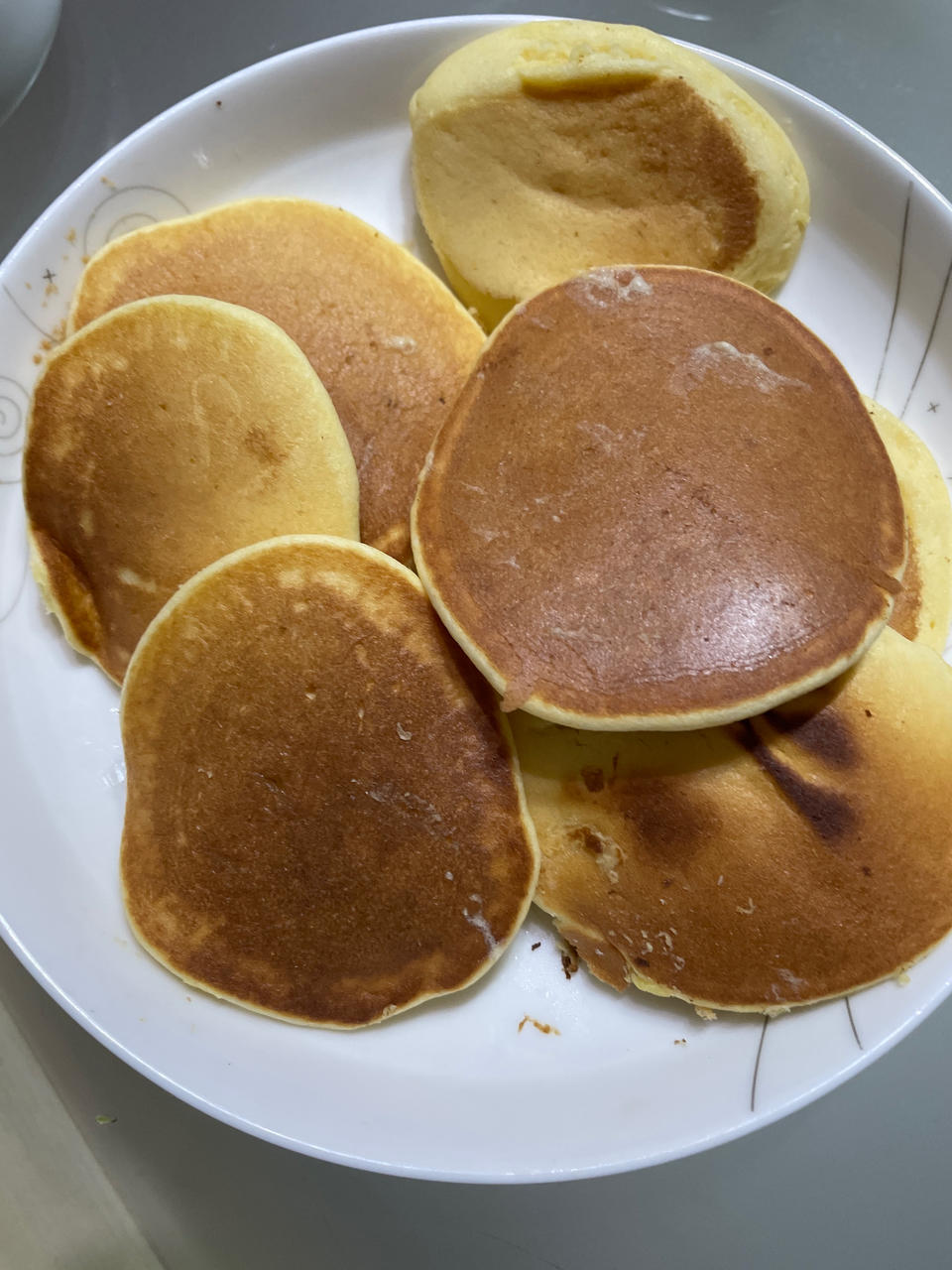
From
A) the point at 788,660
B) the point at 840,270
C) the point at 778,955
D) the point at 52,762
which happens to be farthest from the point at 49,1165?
the point at 840,270

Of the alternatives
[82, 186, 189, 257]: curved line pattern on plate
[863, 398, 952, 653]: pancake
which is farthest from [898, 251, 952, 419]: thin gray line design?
[82, 186, 189, 257]: curved line pattern on plate

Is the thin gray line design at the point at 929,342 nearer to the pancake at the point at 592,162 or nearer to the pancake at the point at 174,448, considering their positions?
the pancake at the point at 592,162

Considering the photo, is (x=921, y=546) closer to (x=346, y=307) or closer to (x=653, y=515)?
(x=653, y=515)

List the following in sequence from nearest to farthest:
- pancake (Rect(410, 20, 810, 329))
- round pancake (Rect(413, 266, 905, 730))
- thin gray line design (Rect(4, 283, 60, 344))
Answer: round pancake (Rect(413, 266, 905, 730)) < pancake (Rect(410, 20, 810, 329)) < thin gray line design (Rect(4, 283, 60, 344))

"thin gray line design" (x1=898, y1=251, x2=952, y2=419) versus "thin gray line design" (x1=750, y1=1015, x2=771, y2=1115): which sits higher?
"thin gray line design" (x1=898, y1=251, x2=952, y2=419)

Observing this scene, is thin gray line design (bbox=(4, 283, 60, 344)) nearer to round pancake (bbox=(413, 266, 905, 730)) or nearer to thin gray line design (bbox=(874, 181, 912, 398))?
round pancake (bbox=(413, 266, 905, 730))

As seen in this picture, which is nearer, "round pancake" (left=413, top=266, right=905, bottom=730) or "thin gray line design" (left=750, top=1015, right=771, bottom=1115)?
"round pancake" (left=413, top=266, right=905, bottom=730)
